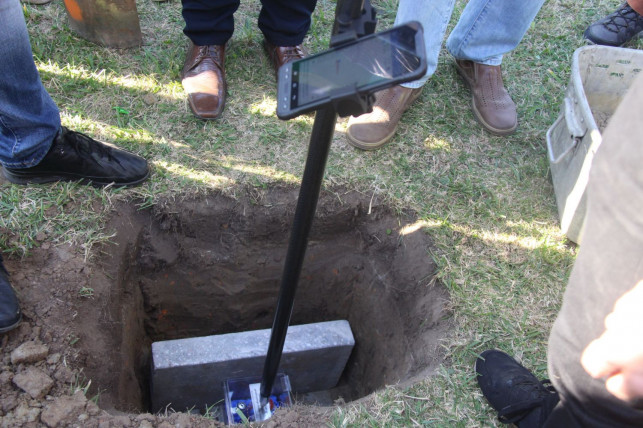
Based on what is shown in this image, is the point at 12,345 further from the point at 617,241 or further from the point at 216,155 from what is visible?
the point at 617,241

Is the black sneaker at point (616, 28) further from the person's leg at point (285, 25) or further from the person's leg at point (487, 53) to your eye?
the person's leg at point (285, 25)

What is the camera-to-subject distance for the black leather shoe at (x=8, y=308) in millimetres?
1672

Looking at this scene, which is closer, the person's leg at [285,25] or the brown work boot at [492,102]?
the person's leg at [285,25]

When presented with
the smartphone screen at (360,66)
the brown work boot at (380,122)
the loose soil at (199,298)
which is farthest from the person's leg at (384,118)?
the smartphone screen at (360,66)

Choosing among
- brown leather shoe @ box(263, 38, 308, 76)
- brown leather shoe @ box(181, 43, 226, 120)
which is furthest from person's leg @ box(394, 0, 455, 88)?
brown leather shoe @ box(181, 43, 226, 120)

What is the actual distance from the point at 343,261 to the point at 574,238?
44.3 inches

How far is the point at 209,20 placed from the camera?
2586 mm

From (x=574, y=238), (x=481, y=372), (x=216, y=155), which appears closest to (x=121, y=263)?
(x=216, y=155)

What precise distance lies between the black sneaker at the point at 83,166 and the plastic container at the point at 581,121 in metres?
2.00

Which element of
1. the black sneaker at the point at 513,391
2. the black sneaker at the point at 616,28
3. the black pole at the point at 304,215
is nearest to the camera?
the black pole at the point at 304,215

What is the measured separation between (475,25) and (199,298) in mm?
2067

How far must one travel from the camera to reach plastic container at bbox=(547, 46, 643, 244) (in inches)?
88.4

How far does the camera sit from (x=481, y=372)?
1.87m

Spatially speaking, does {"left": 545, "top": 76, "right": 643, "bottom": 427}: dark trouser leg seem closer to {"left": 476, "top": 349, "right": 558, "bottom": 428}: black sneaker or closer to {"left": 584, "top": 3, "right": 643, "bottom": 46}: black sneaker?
{"left": 476, "top": 349, "right": 558, "bottom": 428}: black sneaker
